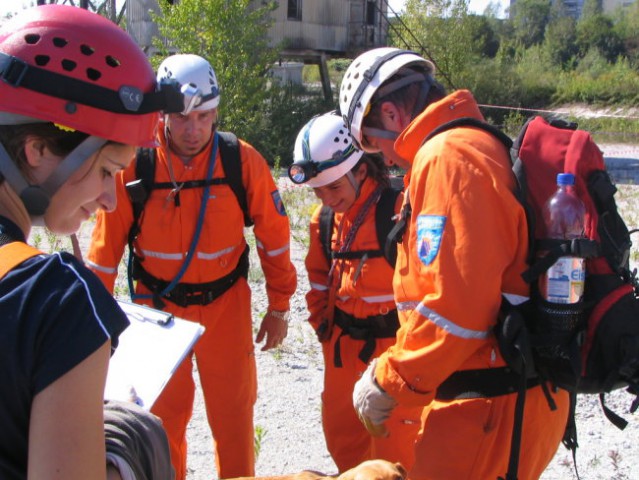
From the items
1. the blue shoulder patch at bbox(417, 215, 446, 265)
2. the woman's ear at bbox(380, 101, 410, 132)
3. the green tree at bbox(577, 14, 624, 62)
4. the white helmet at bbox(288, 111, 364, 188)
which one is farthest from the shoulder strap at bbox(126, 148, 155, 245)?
the green tree at bbox(577, 14, 624, 62)

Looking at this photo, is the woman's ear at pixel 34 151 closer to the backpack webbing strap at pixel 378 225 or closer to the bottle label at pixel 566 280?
the bottle label at pixel 566 280

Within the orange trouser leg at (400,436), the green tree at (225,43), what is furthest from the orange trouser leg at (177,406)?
the green tree at (225,43)

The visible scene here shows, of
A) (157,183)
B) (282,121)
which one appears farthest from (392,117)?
(282,121)

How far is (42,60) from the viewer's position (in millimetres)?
1641

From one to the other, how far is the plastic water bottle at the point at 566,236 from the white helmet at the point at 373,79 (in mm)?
808

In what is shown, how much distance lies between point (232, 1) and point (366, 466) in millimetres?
19262

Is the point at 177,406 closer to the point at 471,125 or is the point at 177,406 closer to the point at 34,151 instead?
the point at 471,125

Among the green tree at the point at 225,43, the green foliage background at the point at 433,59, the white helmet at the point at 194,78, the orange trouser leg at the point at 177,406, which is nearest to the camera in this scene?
the orange trouser leg at the point at 177,406

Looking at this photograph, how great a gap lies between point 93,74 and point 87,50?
0.06 metres

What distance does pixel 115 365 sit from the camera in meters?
2.15

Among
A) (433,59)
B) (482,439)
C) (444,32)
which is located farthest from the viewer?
(444,32)

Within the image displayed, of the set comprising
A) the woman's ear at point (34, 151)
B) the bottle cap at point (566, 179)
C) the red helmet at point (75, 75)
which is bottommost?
the bottle cap at point (566, 179)

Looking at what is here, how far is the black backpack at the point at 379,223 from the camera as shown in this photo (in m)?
3.77

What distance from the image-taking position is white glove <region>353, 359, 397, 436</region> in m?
2.50
